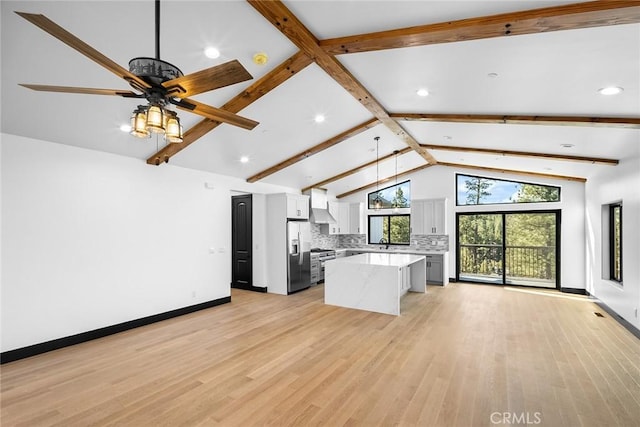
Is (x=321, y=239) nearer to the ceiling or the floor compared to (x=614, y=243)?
nearer to the floor

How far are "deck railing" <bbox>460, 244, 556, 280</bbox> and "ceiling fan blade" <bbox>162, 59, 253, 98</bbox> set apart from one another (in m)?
7.83

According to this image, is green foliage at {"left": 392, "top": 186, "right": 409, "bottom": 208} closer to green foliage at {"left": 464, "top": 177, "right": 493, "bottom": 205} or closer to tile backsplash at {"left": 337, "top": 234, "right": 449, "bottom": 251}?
tile backsplash at {"left": 337, "top": 234, "right": 449, "bottom": 251}

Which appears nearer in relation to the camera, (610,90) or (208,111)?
(208,111)

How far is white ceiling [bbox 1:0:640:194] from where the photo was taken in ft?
7.68

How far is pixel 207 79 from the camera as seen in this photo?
1857 mm

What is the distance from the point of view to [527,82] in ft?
10.1

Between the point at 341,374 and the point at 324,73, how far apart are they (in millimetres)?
3312

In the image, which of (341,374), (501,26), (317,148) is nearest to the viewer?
(501,26)

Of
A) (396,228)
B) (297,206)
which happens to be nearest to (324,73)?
(297,206)

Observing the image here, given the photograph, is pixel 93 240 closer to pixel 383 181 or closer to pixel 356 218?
pixel 356 218

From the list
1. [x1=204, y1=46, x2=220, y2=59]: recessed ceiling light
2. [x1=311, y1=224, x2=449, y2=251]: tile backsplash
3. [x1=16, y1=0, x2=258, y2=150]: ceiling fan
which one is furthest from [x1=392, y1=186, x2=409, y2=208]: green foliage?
[x1=16, y1=0, x2=258, y2=150]: ceiling fan

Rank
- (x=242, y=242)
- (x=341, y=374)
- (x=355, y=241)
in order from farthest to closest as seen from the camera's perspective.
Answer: (x=355, y=241)
(x=242, y=242)
(x=341, y=374)

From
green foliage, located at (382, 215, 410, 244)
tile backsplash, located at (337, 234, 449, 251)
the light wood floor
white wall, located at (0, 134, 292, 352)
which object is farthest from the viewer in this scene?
green foliage, located at (382, 215, 410, 244)

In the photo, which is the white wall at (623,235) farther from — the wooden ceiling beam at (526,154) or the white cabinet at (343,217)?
the white cabinet at (343,217)
